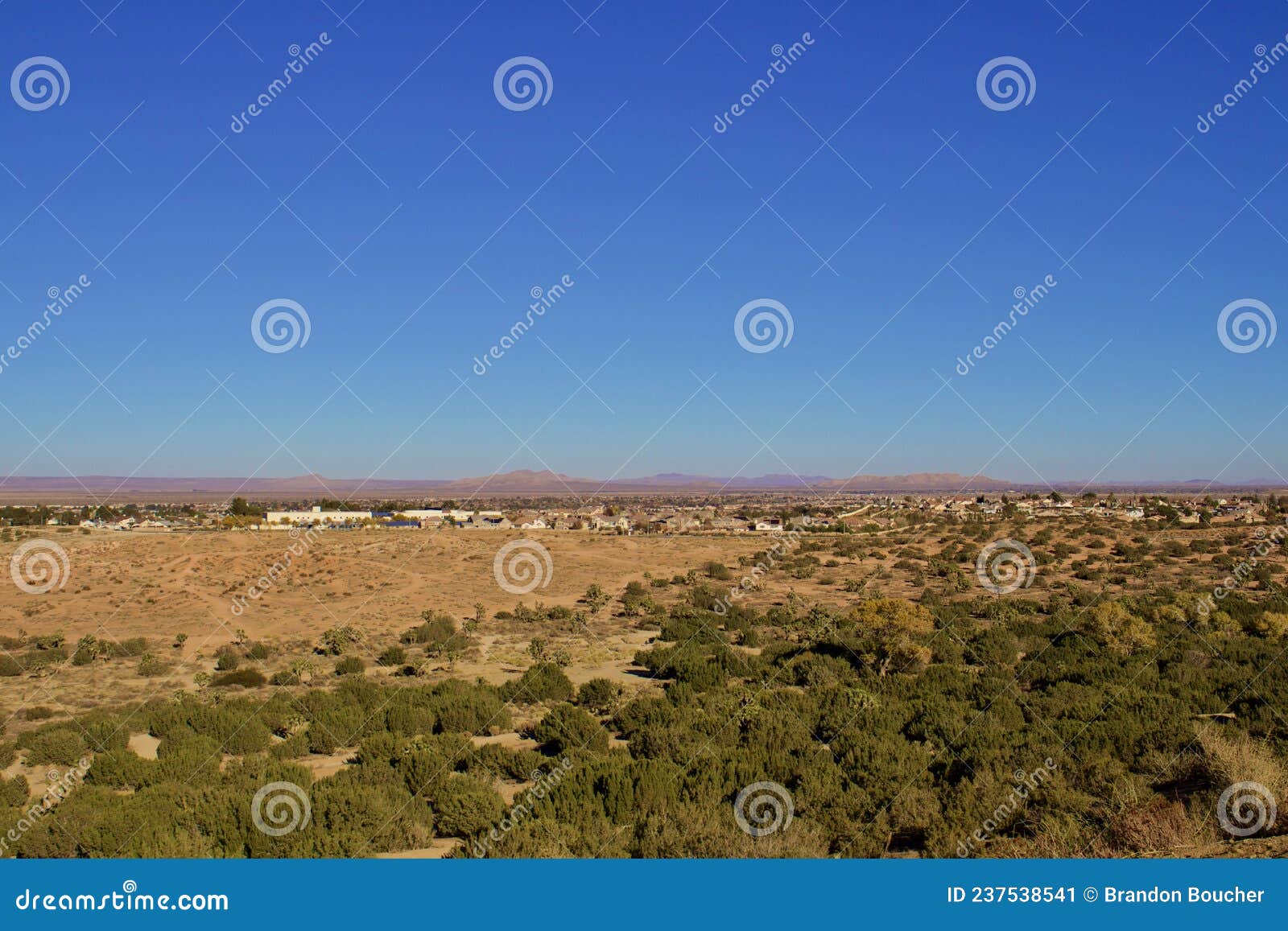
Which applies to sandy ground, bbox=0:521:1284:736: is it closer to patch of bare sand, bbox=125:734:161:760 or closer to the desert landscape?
the desert landscape

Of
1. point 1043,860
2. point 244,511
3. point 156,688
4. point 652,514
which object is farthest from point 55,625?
point 652,514

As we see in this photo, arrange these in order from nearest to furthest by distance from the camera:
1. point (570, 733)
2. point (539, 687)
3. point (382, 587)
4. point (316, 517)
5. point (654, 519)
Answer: point (570, 733) → point (539, 687) → point (382, 587) → point (316, 517) → point (654, 519)

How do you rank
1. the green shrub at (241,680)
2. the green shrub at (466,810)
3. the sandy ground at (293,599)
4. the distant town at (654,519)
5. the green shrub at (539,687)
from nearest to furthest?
A: the green shrub at (466,810)
the green shrub at (539,687)
the green shrub at (241,680)
the sandy ground at (293,599)
the distant town at (654,519)

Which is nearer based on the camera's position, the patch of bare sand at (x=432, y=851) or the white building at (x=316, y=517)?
the patch of bare sand at (x=432, y=851)

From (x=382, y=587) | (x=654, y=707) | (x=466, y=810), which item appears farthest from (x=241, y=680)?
(x=382, y=587)

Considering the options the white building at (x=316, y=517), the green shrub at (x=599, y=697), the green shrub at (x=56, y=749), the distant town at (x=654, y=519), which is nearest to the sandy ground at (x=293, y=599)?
the green shrub at (x=599, y=697)

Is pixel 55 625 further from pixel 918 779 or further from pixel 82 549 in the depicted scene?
pixel 918 779

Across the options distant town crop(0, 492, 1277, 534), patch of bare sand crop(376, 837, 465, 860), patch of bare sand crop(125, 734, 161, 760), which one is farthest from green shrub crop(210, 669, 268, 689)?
distant town crop(0, 492, 1277, 534)

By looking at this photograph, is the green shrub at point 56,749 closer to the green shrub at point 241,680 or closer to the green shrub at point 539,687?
the green shrub at point 241,680

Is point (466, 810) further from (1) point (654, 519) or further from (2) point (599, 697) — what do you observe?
(1) point (654, 519)

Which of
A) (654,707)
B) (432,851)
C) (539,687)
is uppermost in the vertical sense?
(539,687)

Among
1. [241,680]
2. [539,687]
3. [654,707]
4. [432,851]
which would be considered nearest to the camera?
[432,851]

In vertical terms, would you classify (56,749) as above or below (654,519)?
below

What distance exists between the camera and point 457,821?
9.75m
